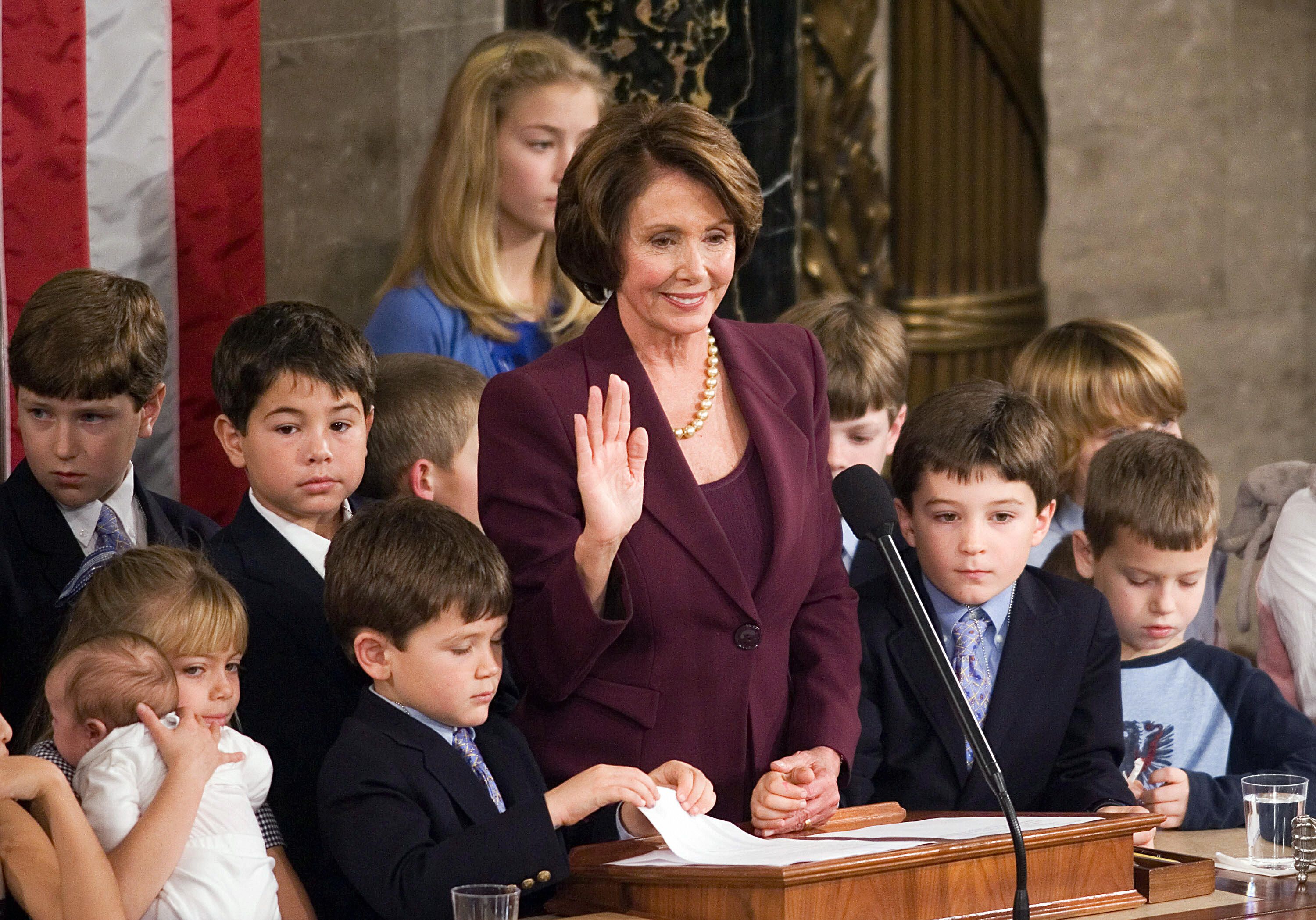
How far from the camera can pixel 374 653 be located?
2820mm

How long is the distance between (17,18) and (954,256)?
3465 millimetres

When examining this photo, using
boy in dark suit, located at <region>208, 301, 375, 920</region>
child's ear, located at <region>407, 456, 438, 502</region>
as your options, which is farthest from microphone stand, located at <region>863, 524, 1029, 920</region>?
child's ear, located at <region>407, 456, 438, 502</region>

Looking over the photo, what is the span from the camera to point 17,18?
3.81 meters

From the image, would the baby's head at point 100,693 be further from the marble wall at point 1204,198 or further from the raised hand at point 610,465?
the marble wall at point 1204,198

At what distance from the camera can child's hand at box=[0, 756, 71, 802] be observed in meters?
2.51

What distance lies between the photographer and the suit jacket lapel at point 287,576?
3.03 m

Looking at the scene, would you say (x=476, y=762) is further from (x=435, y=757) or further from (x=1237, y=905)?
(x=1237, y=905)

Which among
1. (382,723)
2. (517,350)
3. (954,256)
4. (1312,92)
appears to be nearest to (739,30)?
(517,350)

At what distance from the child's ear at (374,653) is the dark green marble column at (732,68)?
229 centimetres

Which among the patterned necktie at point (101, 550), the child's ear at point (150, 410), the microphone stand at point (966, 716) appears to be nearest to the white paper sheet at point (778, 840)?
the microphone stand at point (966, 716)

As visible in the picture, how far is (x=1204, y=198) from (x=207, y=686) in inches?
210

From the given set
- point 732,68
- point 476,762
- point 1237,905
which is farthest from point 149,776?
point 732,68

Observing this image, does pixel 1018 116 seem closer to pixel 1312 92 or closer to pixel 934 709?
pixel 1312 92

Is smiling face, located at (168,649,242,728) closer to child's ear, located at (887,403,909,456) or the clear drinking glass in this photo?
the clear drinking glass
